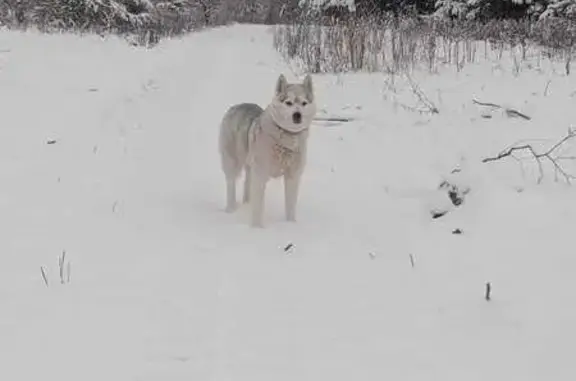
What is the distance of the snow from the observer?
3256 millimetres

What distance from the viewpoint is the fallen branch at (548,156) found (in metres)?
5.59

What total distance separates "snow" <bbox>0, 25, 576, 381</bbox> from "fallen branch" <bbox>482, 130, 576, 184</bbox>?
0.08 metres

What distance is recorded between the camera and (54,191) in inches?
231

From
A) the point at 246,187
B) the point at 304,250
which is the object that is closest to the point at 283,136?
the point at 246,187

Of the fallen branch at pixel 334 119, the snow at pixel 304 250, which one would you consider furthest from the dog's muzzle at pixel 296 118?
the fallen branch at pixel 334 119

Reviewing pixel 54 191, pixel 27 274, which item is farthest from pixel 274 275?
pixel 54 191

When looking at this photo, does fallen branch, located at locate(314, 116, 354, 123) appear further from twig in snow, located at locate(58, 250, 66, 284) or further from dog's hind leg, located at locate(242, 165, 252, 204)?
twig in snow, located at locate(58, 250, 66, 284)

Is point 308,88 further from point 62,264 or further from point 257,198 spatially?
point 62,264

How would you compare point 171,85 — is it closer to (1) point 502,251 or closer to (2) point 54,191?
(2) point 54,191

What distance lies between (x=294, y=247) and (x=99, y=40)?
13.2 metres

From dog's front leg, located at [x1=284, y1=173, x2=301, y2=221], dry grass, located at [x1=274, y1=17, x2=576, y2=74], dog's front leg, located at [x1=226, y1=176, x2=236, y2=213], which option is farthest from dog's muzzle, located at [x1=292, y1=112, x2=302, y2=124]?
dry grass, located at [x1=274, y1=17, x2=576, y2=74]

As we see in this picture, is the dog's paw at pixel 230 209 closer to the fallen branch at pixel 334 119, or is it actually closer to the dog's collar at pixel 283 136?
the dog's collar at pixel 283 136

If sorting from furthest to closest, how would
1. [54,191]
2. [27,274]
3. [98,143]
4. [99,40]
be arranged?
[99,40], [98,143], [54,191], [27,274]

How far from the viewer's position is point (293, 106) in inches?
215
